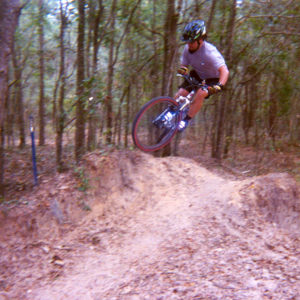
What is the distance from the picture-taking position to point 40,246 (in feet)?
15.6

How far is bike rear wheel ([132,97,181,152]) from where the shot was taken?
5047 mm

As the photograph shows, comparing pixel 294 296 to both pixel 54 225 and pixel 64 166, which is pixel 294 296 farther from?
pixel 64 166

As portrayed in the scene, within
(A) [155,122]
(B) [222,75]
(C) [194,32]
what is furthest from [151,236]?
(C) [194,32]

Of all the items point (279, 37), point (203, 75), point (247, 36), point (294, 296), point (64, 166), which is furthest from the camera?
point (247, 36)

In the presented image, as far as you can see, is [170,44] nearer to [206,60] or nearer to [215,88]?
[206,60]

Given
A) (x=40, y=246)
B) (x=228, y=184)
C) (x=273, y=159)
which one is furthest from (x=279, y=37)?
(x=40, y=246)

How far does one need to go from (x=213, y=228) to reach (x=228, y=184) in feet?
4.28

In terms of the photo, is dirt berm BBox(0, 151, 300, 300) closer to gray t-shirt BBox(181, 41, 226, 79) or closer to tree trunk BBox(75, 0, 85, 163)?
tree trunk BBox(75, 0, 85, 163)

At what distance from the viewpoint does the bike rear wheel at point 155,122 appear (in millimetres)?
5047

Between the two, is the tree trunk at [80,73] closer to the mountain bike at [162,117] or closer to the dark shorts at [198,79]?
the mountain bike at [162,117]

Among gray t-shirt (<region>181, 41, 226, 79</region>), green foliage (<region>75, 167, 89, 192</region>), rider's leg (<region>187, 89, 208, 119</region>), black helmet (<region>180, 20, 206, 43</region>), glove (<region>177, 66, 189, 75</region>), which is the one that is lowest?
green foliage (<region>75, 167, 89, 192</region>)

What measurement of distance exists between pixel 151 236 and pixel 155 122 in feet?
6.32

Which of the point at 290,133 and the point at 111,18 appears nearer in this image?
the point at 111,18

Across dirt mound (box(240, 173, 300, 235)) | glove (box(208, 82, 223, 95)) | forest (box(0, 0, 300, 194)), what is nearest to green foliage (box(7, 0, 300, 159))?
forest (box(0, 0, 300, 194))
